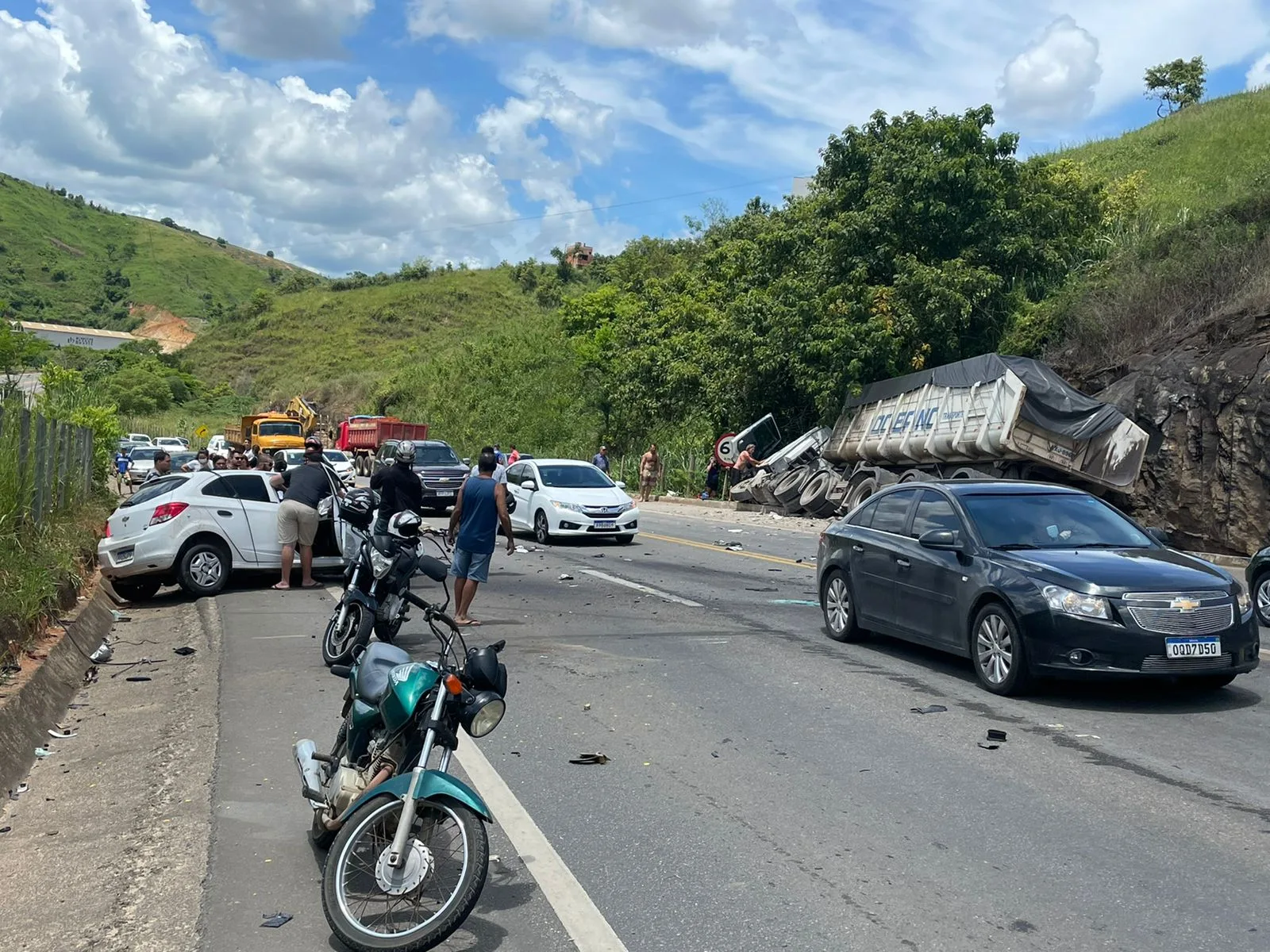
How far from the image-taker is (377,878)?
444cm

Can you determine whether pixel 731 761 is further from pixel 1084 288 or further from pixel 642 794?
pixel 1084 288

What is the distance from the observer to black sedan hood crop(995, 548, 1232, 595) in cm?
841

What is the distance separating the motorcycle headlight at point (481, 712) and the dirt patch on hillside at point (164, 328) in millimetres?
145962

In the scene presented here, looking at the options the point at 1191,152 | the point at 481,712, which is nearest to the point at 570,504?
the point at 481,712

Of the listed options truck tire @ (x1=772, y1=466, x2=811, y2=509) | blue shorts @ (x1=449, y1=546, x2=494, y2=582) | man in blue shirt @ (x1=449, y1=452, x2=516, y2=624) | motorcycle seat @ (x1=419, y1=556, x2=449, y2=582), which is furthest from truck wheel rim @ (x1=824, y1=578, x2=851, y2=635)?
truck tire @ (x1=772, y1=466, x2=811, y2=509)

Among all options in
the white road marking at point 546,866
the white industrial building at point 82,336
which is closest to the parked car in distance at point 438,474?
the white road marking at point 546,866

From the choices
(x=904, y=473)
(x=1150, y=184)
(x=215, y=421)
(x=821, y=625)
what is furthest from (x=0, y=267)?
(x=821, y=625)

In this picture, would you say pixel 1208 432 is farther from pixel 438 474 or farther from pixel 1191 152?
pixel 1191 152

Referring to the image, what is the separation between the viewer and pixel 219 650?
11.4 meters

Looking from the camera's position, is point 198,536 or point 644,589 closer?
point 198,536

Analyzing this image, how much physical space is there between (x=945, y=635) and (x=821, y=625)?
287cm

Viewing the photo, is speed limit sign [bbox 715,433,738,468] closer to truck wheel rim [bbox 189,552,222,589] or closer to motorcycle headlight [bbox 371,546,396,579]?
truck wheel rim [bbox 189,552,222,589]

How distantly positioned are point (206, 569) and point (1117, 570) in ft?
36.3

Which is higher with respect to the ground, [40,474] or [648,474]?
[648,474]
